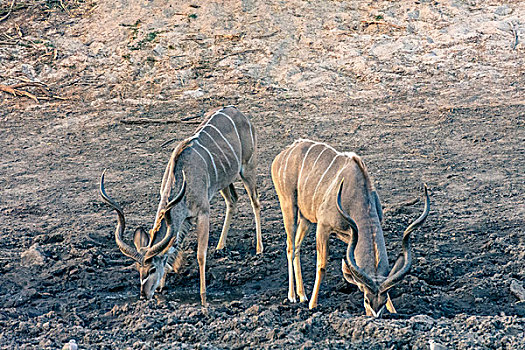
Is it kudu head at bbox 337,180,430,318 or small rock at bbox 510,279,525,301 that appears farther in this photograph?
small rock at bbox 510,279,525,301

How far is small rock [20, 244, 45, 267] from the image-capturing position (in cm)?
687

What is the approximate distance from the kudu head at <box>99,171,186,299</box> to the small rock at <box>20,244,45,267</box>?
135 centimetres

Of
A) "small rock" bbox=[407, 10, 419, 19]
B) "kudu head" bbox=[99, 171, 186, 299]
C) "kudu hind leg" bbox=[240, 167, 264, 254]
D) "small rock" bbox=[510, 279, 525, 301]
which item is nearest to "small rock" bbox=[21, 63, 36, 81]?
"kudu hind leg" bbox=[240, 167, 264, 254]

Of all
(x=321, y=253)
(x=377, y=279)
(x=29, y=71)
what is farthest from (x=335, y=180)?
(x=29, y=71)

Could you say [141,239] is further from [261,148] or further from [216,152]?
[261,148]

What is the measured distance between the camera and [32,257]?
22.7 ft

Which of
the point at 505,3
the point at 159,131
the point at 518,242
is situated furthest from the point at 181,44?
the point at 518,242

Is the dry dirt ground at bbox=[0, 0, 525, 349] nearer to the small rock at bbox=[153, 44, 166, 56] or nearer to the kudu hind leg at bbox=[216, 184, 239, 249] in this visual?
the small rock at bbox=[153, 44, 166, 56]

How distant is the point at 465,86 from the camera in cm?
1157

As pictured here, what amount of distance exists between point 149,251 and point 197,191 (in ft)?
2.72

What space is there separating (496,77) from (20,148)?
8.03 metres

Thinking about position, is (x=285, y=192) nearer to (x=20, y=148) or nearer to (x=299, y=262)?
(x=299, y=262)

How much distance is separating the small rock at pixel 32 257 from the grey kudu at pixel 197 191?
0.93 meters

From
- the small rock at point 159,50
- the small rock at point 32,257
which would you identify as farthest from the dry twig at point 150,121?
the small rock at point 32,257
